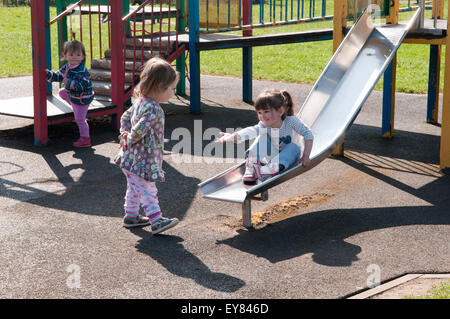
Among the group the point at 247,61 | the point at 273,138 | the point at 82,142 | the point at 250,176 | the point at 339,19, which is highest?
the point at 339,19

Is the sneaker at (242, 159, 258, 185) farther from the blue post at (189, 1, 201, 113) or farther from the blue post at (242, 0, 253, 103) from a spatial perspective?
the blue post at (242, 0, 253, 103)

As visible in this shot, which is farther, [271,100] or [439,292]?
[271,100]

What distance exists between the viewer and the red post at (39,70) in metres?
8.11

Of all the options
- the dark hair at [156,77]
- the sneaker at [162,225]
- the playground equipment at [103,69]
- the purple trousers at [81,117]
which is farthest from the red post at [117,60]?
the sneaker at [162,225]

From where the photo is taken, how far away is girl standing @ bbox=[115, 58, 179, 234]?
5.23 m

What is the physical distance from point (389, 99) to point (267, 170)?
3664mm

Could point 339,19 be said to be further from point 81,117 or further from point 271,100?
point 81,117

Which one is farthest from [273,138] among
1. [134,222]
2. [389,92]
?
[389,92]

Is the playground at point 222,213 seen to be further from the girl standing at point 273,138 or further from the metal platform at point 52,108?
the girl standing at point 273,138

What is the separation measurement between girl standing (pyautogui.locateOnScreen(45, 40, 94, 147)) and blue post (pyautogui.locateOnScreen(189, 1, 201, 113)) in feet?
7.84

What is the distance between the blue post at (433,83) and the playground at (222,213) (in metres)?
0.03

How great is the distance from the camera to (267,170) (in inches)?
228
